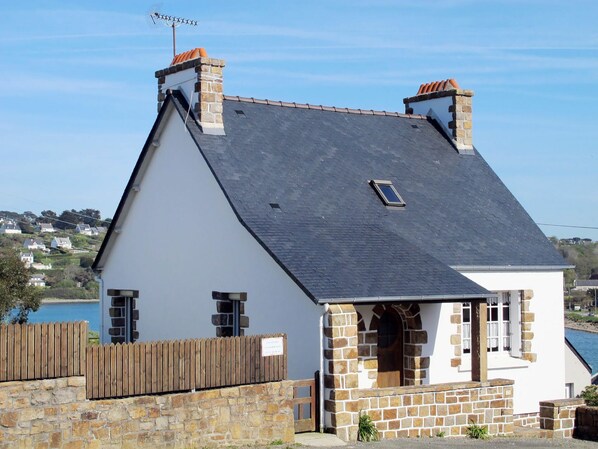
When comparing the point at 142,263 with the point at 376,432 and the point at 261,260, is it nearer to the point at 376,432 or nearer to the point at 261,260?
the point at 261,260

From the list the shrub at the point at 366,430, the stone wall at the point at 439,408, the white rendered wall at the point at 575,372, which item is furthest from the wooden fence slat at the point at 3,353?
the white rendered wall at the point at 575,372

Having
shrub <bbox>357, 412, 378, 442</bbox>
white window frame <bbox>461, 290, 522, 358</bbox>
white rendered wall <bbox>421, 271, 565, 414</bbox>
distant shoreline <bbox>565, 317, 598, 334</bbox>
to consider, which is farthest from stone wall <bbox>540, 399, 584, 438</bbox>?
distant shoreline <bbox>565, 317, 598, 334</bbox>

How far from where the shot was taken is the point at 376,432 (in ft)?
49.0

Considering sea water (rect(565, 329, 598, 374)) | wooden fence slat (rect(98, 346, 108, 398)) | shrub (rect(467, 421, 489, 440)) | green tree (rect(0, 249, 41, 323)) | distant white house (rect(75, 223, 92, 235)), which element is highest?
distant white house (rect(75, 223, 92, 235))

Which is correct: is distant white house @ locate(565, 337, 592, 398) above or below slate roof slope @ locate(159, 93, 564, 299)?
below

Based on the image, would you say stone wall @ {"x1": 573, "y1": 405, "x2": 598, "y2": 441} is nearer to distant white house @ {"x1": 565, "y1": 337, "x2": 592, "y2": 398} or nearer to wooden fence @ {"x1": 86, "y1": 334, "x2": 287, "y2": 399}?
distant white house @ {"x1": 565, "y1": 337, "x2": 592, "y2": 398}

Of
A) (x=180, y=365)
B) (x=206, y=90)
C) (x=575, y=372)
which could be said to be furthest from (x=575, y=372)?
(x=180, y=365)

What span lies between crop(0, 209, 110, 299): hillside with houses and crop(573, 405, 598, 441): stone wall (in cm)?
2139

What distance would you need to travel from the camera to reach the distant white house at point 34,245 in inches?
2610

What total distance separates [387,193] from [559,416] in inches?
212

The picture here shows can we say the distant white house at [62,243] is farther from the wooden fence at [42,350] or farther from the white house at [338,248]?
the wooden fence at [42,350]

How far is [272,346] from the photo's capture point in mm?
14172

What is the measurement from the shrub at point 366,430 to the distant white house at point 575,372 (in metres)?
10.8

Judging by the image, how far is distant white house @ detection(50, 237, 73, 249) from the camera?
68.5 m
